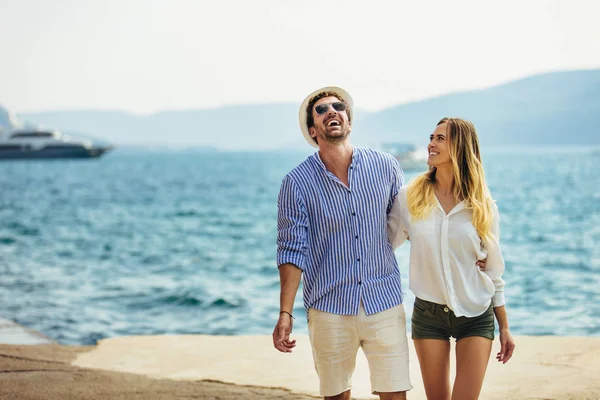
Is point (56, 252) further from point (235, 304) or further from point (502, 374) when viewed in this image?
point (502, 374)

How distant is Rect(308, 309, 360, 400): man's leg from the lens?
3961 mm

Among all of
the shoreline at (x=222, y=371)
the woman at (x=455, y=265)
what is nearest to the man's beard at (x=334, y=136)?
the woman at (x=455, y=265)

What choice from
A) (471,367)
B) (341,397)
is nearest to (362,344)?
(341,397)

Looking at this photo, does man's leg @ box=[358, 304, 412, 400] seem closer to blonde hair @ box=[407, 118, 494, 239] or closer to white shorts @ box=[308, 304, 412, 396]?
white shorts @ box=[308, 304, 412, 396]

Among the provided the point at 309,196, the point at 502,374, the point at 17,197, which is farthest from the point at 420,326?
the point at 17,197

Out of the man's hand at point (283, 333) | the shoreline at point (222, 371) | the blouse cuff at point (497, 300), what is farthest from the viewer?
the shoreline at point (222, 371)

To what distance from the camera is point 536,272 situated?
713 inches

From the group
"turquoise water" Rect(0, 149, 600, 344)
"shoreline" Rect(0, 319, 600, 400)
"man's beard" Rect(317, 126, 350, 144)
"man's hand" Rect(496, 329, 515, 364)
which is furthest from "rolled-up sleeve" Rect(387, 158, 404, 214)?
"turquoise water" Rect(0, 149, 600, 344)

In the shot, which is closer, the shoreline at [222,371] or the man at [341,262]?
the man at [341,262]

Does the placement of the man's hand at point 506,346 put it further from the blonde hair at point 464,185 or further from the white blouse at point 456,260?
the blonde hair at point 464,185

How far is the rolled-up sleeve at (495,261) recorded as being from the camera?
13.2 ft

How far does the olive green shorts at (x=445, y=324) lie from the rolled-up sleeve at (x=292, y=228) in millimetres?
661

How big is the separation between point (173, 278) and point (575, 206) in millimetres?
25873

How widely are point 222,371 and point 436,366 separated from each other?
314cm
